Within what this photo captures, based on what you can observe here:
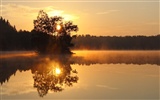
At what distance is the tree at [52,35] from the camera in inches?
2945

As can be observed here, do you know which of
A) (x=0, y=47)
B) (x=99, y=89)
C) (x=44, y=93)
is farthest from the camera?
(x=0, y=47)

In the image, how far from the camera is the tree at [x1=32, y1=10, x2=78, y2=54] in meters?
74.8

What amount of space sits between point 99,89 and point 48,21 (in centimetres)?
6000

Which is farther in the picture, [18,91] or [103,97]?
[18,91]

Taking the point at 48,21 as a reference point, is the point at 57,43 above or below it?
below

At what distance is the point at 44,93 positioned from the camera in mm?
17031

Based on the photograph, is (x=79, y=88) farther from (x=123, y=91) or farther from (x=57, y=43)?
(x=57, y=43)

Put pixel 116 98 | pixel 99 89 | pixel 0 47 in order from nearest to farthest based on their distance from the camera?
pixel 116 98, pixel 99 89, pixel 0 47

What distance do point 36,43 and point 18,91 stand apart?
5806 cm

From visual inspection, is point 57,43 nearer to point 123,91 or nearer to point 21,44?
point 21,44

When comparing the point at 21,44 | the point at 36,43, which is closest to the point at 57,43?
the point at 36,43

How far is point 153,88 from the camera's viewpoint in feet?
61.3

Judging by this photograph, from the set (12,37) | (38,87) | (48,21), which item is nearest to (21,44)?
(12,37)

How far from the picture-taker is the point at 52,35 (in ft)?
249
